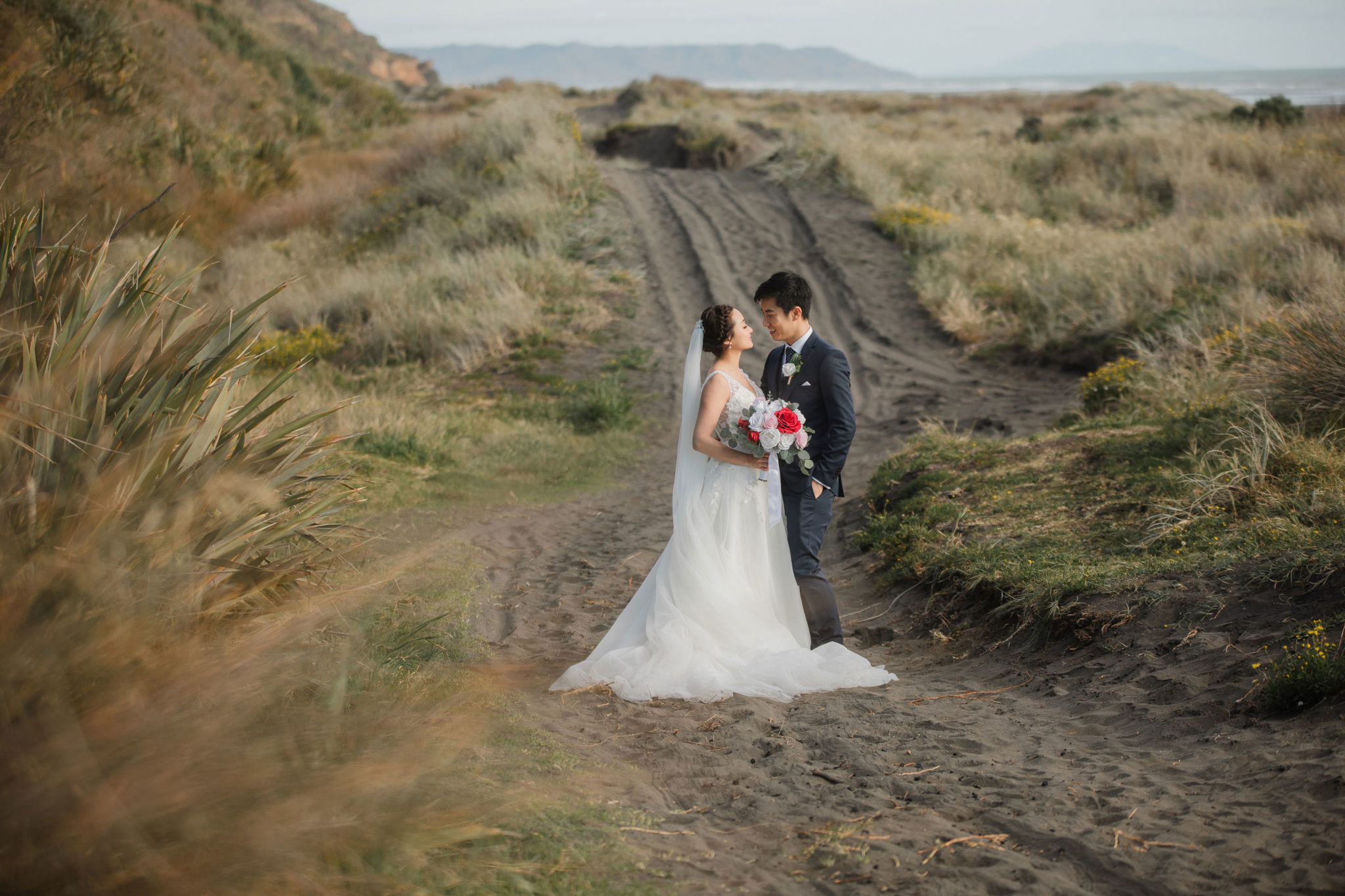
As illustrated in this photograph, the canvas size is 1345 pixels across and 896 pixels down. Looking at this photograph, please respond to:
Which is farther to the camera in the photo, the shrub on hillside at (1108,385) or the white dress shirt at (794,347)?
the shrub on hillside at (1108,385)

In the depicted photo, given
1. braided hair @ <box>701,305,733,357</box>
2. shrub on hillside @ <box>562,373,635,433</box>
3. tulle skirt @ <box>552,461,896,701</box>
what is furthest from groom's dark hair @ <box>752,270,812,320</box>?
shrub on hillside @ <box>562,373,635,433</box>

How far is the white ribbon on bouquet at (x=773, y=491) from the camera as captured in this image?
4.71 m

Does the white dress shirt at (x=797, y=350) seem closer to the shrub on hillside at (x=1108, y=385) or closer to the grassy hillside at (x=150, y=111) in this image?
the grassy hillside at (x=150, y=111)

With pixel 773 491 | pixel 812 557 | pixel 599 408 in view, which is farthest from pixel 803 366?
pixel 599 408

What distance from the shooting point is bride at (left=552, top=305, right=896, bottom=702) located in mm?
4488

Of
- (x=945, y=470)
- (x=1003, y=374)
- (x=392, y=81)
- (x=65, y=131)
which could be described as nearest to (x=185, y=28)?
(x=65, y=131)

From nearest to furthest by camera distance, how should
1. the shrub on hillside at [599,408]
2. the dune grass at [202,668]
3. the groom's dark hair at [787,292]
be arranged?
the dune grass at [202,668]
the groom's dark hair at [787,292]
the shrub on hillside at [599,408]

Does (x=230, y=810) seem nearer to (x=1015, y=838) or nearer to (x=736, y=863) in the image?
(x=736, y=863)

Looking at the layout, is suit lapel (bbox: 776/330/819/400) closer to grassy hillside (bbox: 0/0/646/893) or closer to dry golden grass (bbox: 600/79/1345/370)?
grassy hillside (bbox: 0/0/646/893)

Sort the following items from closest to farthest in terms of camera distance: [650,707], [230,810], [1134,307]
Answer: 1. [230,810]
2. [650,707]
3. [1134,307]

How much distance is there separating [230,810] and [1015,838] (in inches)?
93.0

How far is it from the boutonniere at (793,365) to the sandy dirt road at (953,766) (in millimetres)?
1665

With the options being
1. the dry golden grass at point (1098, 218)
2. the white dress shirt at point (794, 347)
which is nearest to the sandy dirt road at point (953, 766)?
the white dress shirt at point (794, 347)

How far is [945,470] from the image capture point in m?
7.73
